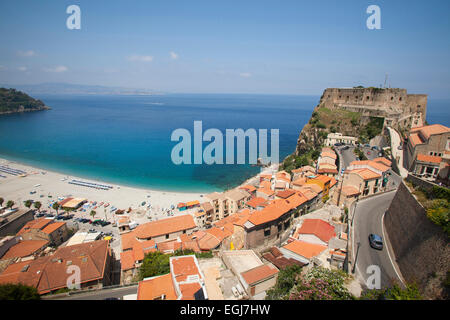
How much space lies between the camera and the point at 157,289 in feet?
36.5

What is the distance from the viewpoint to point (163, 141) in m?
74.6

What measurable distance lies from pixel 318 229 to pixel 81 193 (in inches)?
1354

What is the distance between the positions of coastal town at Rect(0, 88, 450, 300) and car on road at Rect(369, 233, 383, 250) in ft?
0.52

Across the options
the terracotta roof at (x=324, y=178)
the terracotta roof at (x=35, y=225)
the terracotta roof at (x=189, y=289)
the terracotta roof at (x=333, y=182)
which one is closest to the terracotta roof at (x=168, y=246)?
the terracotta roof at (x=189, y=289)

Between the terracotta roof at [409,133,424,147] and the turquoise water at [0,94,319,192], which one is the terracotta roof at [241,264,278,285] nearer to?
the terracotta roof at [409,133,424,147]

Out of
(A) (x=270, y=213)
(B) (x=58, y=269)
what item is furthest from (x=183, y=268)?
(B) (x=58, y=269)

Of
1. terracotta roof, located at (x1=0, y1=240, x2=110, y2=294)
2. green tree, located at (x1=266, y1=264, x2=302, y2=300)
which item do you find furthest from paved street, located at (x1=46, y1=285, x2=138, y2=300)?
green tree, located at (x1=266, y1=264, x2=302, y2=300)

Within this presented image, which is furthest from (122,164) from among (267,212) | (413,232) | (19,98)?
(19,98)

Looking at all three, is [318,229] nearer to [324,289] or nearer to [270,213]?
[270,213]

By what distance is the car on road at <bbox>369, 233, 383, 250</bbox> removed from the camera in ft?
37.6

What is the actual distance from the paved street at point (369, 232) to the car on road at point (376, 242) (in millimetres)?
160

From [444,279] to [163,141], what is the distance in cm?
7289

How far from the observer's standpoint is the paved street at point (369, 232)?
9.94 meters

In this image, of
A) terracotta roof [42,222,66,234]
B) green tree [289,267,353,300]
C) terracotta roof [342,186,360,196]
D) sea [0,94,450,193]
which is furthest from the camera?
sea [0,94,450,193]
